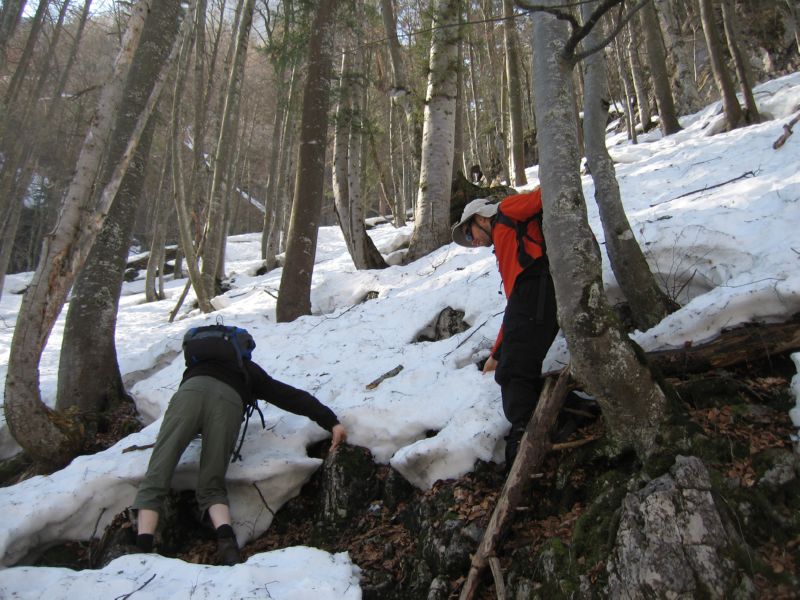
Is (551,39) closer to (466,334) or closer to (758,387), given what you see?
(758,387)

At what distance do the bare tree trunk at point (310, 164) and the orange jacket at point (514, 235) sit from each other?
3.99 m

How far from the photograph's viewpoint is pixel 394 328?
6156mm

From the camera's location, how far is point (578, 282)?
9.21 feet

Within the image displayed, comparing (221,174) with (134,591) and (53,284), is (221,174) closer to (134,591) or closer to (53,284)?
(53,284)

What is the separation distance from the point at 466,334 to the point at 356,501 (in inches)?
79.4

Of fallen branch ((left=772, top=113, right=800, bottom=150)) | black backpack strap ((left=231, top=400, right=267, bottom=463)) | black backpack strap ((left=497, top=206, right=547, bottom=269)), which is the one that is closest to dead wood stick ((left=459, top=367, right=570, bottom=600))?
black backpack strap ((left=497, top=206, right=547, bottom=269))

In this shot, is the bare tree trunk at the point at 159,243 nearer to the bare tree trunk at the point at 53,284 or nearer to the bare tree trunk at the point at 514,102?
the bare tree trunk at the point at 514,102

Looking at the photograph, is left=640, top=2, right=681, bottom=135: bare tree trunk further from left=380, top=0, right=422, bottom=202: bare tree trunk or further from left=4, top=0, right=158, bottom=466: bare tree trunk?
left=4, top=0, right=158, bottom=466: bare tree trunk

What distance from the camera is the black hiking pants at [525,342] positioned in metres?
3.28

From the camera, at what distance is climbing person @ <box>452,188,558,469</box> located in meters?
3.30

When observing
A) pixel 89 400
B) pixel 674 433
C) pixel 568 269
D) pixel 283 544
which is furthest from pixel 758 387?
pixel 89 400

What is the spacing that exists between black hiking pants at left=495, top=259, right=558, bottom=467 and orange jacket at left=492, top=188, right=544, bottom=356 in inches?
3.0

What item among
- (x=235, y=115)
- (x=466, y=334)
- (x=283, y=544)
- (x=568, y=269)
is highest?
(x=235, y=115)

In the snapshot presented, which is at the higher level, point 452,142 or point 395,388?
point 452,142
